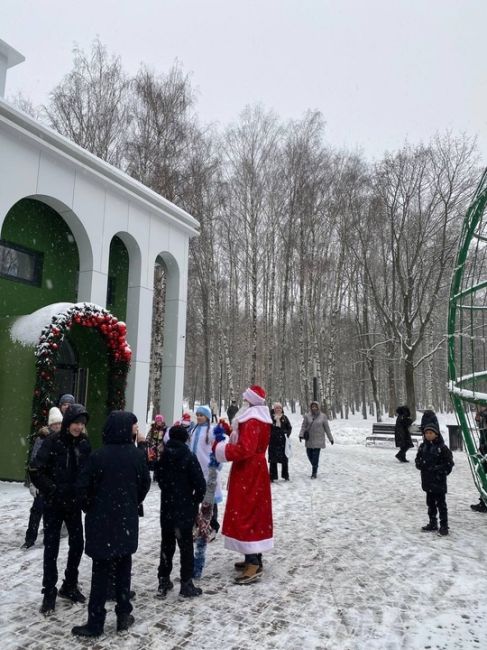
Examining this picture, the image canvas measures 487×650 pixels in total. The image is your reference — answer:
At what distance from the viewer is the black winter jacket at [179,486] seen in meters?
4.23

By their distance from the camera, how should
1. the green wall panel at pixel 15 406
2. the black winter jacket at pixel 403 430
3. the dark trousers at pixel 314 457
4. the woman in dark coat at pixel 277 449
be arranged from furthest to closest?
1. the black winter jacket at pixel 403 430
2. the dark trousers at pixel 314 457
3. the woman in dark coat at pixel 277 449
4. the green wall panel at pixel 15 406

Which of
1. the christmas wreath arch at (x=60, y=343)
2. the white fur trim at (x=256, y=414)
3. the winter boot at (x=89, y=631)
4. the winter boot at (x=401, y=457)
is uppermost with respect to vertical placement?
the christmas wreath arch at (x=60, y=343)

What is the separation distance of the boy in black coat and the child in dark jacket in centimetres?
366

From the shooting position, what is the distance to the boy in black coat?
13.8ft

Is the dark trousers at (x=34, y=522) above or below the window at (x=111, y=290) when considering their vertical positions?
below

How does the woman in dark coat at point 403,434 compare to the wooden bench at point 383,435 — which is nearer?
the woman in dark coat at point 403,434

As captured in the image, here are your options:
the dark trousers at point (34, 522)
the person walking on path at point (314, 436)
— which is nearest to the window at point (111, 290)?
the person walking on path at point (314, 436)

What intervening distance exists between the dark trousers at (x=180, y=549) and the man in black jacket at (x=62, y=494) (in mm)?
715

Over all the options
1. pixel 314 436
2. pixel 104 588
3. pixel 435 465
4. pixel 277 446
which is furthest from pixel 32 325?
pixel 435 465

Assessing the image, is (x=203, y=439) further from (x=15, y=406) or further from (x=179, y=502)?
(x=15, y=406)

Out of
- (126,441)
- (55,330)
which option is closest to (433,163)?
(55,330)

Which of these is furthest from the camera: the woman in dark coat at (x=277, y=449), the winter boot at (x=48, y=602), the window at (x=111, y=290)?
the window at (x=111, y=290)

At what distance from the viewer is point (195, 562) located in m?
4.69

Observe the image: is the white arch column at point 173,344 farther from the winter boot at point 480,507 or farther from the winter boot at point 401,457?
the winter boot at point 480,507
